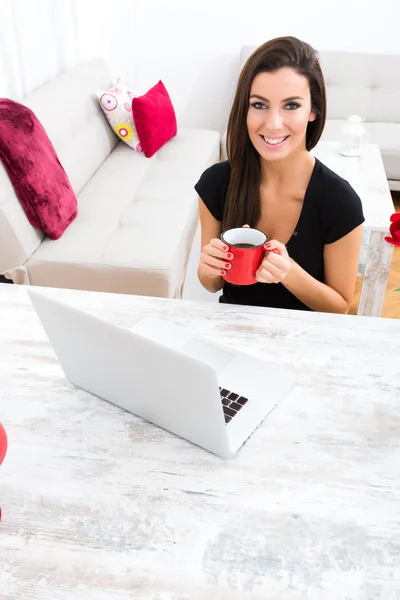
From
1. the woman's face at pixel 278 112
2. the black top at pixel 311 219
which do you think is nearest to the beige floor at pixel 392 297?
the black top at pixel 311 219

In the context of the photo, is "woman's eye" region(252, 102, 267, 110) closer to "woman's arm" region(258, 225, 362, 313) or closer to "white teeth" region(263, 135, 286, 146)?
"white teeth" region(263, 135, 286, 146)

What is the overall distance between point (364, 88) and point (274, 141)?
280 cm

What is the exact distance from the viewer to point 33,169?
80.2 inches

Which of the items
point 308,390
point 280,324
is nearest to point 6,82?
point 280,324

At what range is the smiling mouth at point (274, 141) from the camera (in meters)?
1.18

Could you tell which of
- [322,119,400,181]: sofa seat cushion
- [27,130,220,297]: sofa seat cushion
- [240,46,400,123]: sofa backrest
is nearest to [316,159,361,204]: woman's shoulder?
[27,130,220,297]: sofa seat cushion

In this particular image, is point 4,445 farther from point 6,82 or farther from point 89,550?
point 6,82

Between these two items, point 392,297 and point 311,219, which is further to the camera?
point 392,297

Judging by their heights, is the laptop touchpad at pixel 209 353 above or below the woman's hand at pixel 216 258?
below

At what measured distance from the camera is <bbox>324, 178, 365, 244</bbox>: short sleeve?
1251 millimetres

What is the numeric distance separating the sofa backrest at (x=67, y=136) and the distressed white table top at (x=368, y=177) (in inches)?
43.7

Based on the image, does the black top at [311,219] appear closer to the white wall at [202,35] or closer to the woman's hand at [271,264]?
the woman's hand at [271,264]

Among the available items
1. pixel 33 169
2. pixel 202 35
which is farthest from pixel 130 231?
pixel 202 35

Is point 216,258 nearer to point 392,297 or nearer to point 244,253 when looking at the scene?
point 244,253
